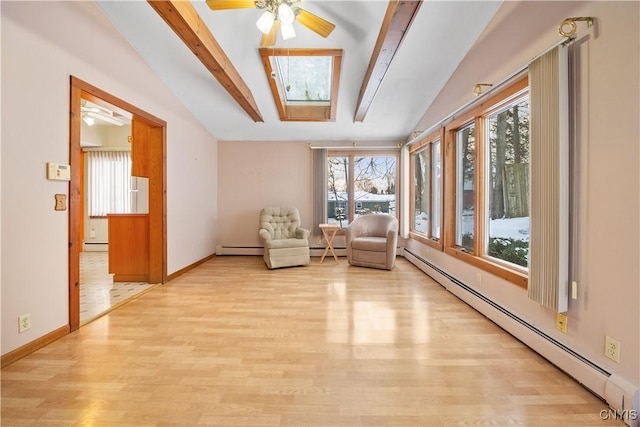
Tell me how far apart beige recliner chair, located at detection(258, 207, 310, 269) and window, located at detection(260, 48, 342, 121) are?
169 centimetres

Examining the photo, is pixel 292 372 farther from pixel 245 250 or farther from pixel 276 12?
pixel 245 250

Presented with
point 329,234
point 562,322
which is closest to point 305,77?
point 329,234

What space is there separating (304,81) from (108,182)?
16.4ft

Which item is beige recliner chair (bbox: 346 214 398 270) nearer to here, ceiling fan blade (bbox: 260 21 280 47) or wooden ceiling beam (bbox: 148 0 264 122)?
wooden ceiling beam (bbox: 148 0 264 122)

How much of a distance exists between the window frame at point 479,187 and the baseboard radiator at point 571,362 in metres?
0.31

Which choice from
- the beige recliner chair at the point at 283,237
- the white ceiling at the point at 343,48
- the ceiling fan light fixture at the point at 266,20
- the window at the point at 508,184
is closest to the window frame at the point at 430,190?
the white ceiling at the point at 343,48

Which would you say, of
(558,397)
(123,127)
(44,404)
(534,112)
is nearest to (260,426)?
(44,404)

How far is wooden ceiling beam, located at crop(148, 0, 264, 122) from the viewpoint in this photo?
2.10 meters

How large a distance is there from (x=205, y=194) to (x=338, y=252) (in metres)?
2.72

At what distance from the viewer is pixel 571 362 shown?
1.67 metres

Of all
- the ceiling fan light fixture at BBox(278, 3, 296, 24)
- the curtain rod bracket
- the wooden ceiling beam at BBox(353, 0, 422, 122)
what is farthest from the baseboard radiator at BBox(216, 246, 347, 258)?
the curtain rod bracket

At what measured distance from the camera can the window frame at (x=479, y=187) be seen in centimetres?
226

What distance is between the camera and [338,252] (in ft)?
17.7

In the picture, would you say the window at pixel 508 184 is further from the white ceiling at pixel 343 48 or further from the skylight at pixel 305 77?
the skylight at pixel 305 77
